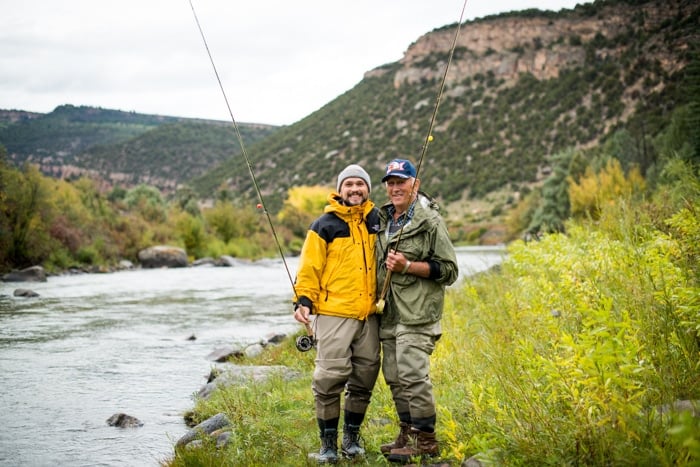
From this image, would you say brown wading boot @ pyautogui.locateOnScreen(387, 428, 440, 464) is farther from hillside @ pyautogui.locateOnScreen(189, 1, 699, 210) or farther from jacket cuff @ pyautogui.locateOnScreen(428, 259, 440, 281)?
hillside @ pyautogui.locateOnScreen(189, 1, 699, 210)

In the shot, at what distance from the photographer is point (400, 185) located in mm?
4133

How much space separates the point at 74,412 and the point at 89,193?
35.7 meters

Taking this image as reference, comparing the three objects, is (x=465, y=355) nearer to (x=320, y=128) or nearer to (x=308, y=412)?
(x=308, y=412)

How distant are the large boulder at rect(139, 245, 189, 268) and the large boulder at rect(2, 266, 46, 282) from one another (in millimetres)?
10555

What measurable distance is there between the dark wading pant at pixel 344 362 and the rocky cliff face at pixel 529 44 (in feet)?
333

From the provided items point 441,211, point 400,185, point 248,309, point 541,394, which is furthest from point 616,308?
point 248,309

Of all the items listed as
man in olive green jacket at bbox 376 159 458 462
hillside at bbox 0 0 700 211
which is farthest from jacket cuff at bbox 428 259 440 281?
hillside at bbox 0 0 700 211

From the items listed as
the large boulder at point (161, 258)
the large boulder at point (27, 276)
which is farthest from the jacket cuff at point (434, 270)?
the large boulder at point (161, 258)

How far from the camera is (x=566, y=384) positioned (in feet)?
9.49

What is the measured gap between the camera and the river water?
5927 millimetres

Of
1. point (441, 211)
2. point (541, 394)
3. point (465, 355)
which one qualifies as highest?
point (441, 211)

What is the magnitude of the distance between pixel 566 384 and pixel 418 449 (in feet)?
4.13

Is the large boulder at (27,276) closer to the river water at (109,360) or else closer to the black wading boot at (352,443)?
the river water at (109,360)

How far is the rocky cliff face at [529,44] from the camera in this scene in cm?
10506
